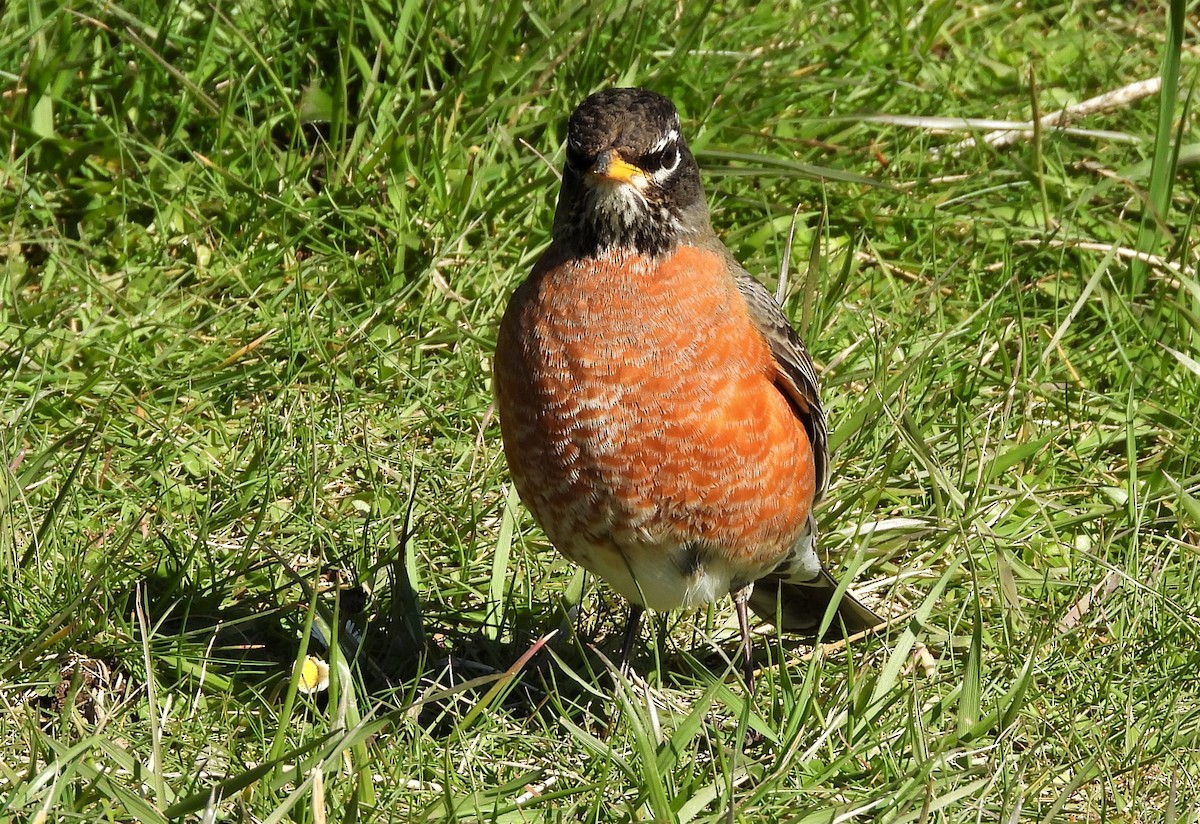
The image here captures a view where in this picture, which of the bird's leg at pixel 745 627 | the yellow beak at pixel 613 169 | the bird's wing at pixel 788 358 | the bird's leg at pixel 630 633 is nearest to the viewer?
the yellow beak at pixel 613 169

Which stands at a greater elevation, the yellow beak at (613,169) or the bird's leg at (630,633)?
the yellow beak at (613,169)

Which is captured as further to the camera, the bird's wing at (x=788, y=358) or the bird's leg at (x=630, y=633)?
the bird's leg at (x=630, y=633)

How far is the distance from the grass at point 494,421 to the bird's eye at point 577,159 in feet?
4.33

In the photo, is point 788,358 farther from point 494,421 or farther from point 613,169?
point 494,421

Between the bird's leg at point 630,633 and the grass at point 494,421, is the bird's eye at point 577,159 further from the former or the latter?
the bird's leg at point 630,633

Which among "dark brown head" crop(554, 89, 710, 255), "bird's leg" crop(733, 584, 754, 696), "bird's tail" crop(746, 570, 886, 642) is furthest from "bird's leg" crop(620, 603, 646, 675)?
"dark brown head" crop(554, 89, 710, 255)

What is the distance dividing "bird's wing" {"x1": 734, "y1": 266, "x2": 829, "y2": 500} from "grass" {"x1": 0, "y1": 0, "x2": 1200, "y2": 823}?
0.57 m

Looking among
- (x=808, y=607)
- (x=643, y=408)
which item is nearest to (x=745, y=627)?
(x=808, y=607)

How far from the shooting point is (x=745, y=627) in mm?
5168

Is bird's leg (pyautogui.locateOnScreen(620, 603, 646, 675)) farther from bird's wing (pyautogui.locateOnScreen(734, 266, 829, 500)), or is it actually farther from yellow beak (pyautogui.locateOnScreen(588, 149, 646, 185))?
A: yellow beak (pyautogui.locateOnScreen(588, 149, 646, 185))

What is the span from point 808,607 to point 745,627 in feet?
1.08

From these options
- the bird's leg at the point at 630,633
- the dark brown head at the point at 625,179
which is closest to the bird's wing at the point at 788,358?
the dark brown head at the point at 625,179

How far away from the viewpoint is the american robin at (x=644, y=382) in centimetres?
445

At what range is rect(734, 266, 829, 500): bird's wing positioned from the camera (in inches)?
189
